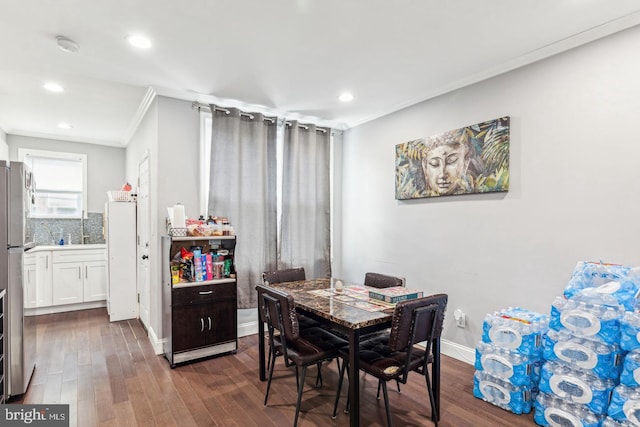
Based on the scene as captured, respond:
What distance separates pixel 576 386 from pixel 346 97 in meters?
3.19

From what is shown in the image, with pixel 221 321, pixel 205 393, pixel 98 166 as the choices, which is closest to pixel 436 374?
pixel 205 393

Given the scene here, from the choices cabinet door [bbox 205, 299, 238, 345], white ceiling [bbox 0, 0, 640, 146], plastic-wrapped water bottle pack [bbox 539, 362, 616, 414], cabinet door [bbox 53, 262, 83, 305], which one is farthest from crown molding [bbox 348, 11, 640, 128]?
cabinet door [bbox 53, 262, 83, 305]

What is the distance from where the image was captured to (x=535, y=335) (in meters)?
2.41

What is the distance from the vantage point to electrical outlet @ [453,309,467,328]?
3293 mm

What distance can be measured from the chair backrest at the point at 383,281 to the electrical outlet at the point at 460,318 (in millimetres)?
772

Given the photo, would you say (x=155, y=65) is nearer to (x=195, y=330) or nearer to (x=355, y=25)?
(x=355, y=25)

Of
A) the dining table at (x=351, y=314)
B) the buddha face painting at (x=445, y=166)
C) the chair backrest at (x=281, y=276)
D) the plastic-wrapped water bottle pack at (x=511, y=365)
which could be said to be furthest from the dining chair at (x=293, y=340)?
the buddha face painting at (x=445, y=166)

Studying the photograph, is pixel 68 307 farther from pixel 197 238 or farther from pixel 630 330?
pixel 630 330

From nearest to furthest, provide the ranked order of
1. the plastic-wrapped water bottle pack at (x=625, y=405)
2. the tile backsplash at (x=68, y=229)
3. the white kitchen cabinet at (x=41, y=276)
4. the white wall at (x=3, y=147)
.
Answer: the plastic-wrapped water bottle pack at (x=625, y=405)
the white wall at (x=3, y=147)
the white kitchen cabinet at (x=41, y=276)
the tile backsplash at (x=68, y=229)

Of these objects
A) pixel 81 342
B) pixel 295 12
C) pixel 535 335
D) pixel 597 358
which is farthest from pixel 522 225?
pixel 81 342

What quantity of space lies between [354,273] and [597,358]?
2.88 m

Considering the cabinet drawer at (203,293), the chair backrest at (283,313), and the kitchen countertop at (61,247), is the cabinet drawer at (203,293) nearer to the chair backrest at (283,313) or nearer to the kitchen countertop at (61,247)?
the chair backrest at (283,313)

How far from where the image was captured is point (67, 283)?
5.02 m

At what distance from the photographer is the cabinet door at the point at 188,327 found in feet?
10.4
